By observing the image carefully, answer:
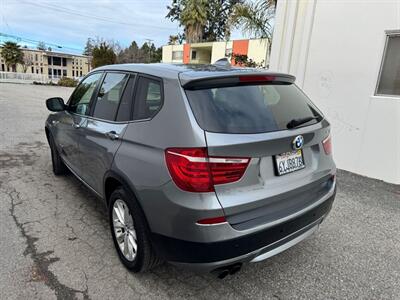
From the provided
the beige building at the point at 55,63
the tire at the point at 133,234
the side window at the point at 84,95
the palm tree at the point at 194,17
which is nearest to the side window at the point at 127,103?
the tire at the point at 133,234

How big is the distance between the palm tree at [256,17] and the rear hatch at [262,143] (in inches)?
263

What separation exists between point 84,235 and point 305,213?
7.43 ft

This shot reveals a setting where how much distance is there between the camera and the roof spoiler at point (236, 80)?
2223mm

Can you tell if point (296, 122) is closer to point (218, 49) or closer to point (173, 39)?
point (218, 49)

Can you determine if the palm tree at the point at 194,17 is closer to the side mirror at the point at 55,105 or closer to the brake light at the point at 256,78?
the side mirror at the point at 55,105

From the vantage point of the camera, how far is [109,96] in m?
3.13

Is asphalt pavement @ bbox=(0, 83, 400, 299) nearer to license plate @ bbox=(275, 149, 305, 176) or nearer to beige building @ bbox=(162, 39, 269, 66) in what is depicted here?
license plate @ bbox=(275, 149, 305, 176)

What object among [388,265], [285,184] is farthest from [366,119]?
[285,184]

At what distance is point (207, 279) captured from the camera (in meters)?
2.64

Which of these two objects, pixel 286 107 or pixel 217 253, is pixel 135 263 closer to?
pixel 217 253

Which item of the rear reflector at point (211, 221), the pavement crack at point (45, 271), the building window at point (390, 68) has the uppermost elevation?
the building window at point (390, 68)

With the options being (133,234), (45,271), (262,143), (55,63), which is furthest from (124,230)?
(55,63)

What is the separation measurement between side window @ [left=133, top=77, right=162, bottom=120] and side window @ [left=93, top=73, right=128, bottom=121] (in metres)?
0.34

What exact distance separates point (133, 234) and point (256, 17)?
7808mm
